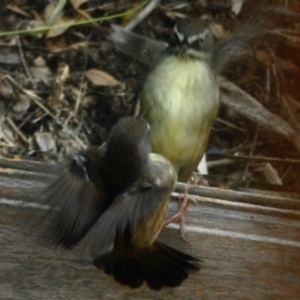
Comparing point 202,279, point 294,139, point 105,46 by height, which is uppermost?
point 105,46

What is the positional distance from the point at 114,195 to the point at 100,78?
543 mm

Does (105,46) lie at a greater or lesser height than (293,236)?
greater

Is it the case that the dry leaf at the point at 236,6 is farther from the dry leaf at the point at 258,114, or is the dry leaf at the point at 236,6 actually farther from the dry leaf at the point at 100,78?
the dry leaf at the point at 100,78

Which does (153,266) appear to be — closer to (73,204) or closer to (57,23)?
(73,204)

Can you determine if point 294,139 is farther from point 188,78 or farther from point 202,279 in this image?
point 202,279

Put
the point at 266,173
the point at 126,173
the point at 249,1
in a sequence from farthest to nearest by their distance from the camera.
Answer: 1. the point at 249,1
2. the point at 266,173
3. the point at 126,173

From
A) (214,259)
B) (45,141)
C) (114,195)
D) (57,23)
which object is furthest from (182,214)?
(57,23)

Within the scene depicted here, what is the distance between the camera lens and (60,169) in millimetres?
2248

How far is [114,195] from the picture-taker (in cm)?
220

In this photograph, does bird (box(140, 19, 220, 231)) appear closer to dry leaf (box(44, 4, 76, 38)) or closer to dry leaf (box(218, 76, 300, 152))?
dry leaf (box(218, 76, 300, 152))

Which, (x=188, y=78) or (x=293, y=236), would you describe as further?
(x=188, y=78)

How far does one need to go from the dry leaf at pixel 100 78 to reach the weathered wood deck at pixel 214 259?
1.16 feet

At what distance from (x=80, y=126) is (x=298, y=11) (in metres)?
0.63

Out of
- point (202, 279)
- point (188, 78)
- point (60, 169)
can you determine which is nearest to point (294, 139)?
point (188, 78)
